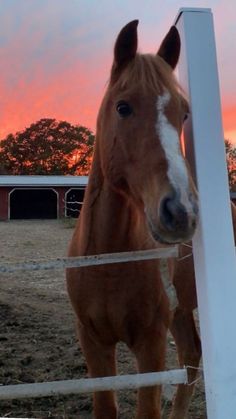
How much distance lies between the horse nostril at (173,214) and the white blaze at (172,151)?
0.03 metres

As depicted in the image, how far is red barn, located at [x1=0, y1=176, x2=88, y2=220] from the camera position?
110ft

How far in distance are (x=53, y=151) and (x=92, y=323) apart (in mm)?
45461

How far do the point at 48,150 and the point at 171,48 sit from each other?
150ft

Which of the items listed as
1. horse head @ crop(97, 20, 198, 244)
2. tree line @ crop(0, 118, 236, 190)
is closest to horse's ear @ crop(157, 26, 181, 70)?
horse head @ crop(97, 20, 198, 244)

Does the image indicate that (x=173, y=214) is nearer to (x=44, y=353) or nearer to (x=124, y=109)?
(x=124, y=109)

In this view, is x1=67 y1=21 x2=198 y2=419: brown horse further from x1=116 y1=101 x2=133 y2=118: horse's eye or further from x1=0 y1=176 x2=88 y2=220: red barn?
x1=0 y1=176 x2=88 y2=220: red barn

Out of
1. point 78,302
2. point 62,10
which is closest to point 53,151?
point 62,10

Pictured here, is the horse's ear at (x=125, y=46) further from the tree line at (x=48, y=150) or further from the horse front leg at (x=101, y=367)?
the tree line at (x=48, y=150)

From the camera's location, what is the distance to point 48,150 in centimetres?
4716

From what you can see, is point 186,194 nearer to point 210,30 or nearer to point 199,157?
point 199,157

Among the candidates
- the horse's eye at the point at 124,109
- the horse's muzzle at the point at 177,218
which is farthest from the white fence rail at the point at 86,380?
the horse's eye at the point at 124,109

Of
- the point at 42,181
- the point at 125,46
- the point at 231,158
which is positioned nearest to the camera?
the point at 125,46

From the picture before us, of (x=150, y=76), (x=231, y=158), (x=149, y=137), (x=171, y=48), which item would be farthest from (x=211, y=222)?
(x=231, y=158)

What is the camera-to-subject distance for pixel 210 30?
1968 mm
